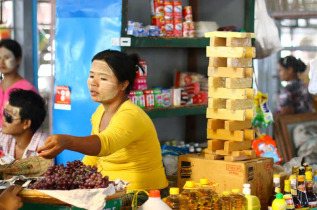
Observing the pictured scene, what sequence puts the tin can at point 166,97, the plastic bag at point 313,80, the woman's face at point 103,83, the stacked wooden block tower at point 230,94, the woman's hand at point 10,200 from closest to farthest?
the woman's hand at point 10,200, the woman's face at point 103,83, the stacked wooden block tower at point 230,94, the tin can at point 166,97, the plastic bag at point 313,80

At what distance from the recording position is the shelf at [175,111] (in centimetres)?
529

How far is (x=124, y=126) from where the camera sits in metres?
3.80

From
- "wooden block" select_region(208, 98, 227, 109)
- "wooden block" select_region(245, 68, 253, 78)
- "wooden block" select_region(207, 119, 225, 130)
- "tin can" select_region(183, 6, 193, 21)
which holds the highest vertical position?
"tin can" select_region(183, 6, 193, 21)

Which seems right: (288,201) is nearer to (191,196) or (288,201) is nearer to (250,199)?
(250,199)

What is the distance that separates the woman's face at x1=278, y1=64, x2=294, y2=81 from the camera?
7.52m

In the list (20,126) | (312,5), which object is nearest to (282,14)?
(312,5)

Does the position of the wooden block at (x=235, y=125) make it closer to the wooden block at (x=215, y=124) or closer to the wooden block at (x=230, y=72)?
the wooden block at (x=215, y=124)

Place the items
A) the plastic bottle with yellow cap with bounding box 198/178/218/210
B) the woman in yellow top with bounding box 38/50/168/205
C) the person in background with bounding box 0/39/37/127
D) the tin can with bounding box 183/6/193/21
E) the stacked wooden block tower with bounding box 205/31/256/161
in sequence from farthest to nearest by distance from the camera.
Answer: the person in background with bounding box 0/39/37/127 → the tin can with bounding box 183/6/193/21 → the stacked wooden block tower with bounding box 205/31/256/161 → the woman in yellow top with bounding box 38/50/168/205 → the plastic bottle with yellow cap with bounding box 198/178/218/210

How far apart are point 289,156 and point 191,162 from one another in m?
3.13

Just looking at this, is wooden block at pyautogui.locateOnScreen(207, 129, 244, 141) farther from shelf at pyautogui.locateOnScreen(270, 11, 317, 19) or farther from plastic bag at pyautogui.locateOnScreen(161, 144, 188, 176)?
shelf at pyautogui.locateOnScreen(270, 11, 317, 19)

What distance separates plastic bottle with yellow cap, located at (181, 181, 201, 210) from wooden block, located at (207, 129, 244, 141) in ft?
2.44

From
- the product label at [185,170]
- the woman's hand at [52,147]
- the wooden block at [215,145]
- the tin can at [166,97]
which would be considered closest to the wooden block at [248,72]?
the wooden block at [215,145]

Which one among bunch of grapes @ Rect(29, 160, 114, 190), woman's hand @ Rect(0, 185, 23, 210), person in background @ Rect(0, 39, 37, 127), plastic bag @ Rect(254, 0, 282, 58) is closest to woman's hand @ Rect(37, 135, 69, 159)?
bunch of grapes @ Rect(29, 160, 114, 190)

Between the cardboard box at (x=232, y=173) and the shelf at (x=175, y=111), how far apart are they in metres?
Result: 0.93
